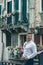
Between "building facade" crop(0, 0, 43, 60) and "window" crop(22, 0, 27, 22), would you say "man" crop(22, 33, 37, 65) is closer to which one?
"building facade" crop(0, 0, 43, 60)

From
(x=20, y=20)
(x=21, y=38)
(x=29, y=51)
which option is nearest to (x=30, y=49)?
(x=29, y=51)

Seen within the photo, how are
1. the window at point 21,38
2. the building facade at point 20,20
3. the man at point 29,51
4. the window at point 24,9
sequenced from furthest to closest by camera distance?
the window at point 21,38, the window at point 24,9, the building facade at point 20,20, the man at point 29,51

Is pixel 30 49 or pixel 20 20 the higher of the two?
pixel 30 49

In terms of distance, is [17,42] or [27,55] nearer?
[27,55]

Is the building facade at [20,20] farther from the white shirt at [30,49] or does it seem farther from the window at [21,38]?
the white shirt at [30,49]

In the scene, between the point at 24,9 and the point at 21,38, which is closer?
the point at 24,9

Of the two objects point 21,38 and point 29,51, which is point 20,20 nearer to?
point 21,38

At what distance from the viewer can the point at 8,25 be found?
108 ft

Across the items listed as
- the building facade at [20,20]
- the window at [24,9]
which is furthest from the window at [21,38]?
the window at [24,9]

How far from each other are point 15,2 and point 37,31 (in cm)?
555

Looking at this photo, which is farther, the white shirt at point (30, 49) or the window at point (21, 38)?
the window at point (21, 38)

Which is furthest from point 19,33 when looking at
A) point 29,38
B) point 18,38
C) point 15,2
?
point 29,38

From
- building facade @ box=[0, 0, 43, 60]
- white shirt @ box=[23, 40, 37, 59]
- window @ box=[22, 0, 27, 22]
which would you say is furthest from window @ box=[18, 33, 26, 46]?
white shirt @ box=[23, 40, 37, 59]

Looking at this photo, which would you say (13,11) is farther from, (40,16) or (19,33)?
(40,16)
